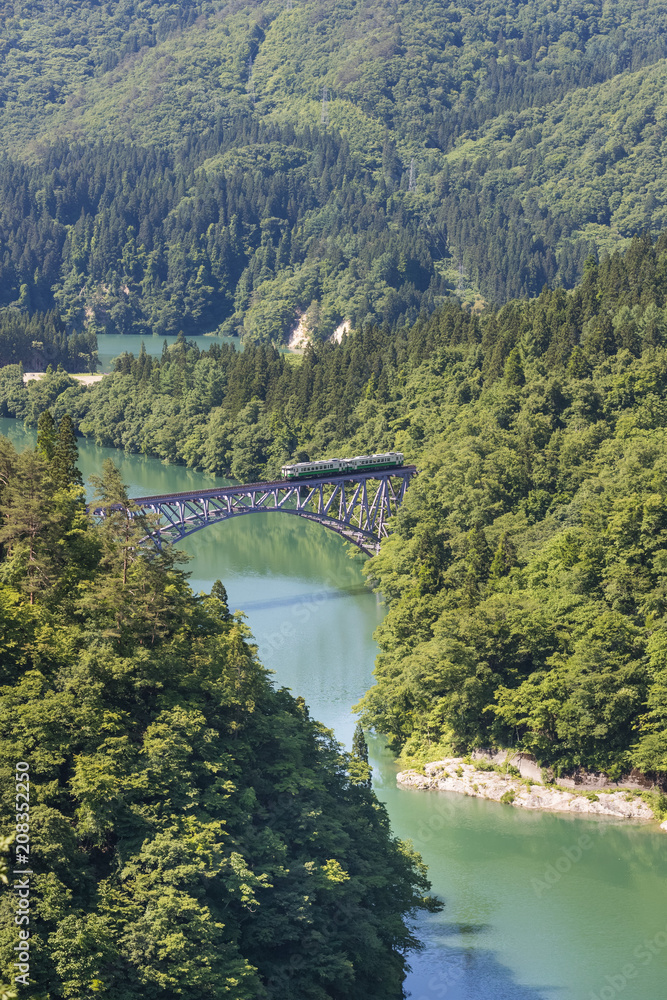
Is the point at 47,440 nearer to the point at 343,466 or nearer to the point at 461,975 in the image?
the point at 461,975

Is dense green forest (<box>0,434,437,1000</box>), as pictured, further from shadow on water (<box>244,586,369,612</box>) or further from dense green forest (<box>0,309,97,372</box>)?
dense green forest (<box>0,309,97,372</box>)

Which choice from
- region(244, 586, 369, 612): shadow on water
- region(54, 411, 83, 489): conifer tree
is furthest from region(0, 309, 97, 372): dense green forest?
region(54, 411, 83, 489): conifer tree

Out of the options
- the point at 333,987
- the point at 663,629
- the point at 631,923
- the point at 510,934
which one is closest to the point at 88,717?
the point at 333,987

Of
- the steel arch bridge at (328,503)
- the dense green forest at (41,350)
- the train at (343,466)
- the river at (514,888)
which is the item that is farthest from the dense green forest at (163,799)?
the dense green forest at (41,350)

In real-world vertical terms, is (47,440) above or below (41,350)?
above

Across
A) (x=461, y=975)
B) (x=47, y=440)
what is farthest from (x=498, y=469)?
(x=461, y=975)

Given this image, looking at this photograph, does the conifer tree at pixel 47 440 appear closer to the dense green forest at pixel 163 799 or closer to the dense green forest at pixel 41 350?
the dense green forest at pixel 163 799
